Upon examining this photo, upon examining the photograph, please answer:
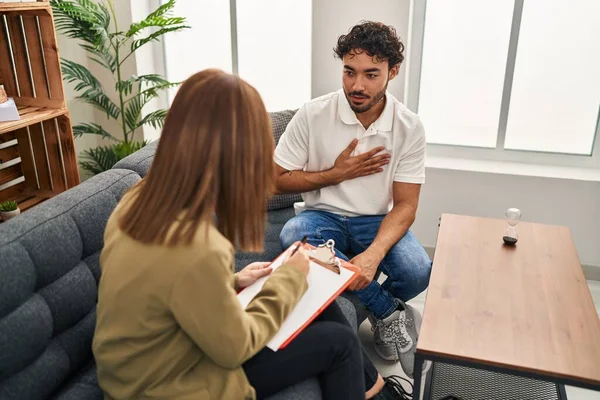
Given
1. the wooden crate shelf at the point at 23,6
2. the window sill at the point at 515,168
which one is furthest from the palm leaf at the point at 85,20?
the window sill at the point at 515,168

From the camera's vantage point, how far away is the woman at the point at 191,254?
1.02m

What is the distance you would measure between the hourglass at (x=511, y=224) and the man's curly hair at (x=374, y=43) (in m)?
0.69

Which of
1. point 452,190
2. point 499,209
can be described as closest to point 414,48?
point 452,190

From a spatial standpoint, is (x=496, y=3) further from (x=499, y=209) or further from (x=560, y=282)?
(x=560, y=282)

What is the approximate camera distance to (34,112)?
1979 millimetres

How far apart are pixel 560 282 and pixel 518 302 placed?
208 mm

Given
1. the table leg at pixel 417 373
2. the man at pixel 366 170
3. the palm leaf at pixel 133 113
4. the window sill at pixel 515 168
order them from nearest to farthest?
the table leg at pixel 417 373
the man at pixel 366 170
the window sill at pixel 515 168
the palm leaf at pixel 133 113

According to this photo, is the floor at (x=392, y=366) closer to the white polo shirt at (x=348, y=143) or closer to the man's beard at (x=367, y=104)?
the white polo shirt at (x=348, y=143)

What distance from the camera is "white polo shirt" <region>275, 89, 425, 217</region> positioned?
2.06m

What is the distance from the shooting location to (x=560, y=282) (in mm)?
1695

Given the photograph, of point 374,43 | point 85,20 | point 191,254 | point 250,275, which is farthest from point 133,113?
point 191,254

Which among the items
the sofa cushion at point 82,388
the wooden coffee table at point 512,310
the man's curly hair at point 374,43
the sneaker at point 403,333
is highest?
the man's curly hair at point 374,43

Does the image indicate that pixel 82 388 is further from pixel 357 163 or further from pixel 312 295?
pixel 357 163

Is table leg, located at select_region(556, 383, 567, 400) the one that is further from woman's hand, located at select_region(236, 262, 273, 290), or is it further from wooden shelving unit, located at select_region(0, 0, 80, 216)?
wooden shelving unit, located at select_region(0, 0, 80, 216)
